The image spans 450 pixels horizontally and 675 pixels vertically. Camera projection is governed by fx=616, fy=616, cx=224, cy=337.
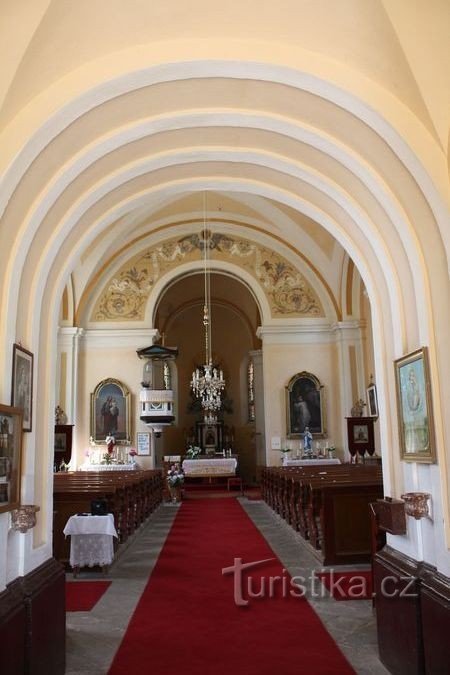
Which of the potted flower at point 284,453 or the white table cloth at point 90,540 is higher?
the potted flower at point 284,453

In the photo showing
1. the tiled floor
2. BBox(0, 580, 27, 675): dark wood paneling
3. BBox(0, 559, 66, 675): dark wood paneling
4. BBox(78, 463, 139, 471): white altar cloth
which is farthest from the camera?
BBox(78, 463, 139, 471): white altar cloth

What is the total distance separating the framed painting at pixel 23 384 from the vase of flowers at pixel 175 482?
39.2 feet

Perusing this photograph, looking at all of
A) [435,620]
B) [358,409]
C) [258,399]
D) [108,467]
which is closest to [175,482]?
[108,467]

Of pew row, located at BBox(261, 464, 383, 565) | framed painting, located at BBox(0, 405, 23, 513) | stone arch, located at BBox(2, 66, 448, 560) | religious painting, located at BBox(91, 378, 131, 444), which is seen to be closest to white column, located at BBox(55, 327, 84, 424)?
religious painting, located at BBox(91, 378, 131, 444)

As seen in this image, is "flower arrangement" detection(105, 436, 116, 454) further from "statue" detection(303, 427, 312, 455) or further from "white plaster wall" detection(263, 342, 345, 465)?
"statue" detection(303, 427, 312, 455)

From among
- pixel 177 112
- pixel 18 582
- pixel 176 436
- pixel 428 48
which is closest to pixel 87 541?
pixel 18 582

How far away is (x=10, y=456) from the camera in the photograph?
14.4 ft

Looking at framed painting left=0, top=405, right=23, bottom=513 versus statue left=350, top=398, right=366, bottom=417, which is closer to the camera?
framed painting left=0, top=405, right=23, bottom=513

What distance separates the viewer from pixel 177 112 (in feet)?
17.7

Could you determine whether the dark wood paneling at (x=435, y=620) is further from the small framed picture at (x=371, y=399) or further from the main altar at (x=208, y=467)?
the main altar at (x=208, y=467)

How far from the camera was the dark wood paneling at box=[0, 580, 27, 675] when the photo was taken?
3944mm

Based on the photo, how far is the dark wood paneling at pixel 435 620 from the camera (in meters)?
4.04

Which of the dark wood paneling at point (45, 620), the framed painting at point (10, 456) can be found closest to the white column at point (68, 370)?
the dark wood paneling at point (45, 620)

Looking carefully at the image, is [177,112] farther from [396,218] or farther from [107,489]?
[107,489]
